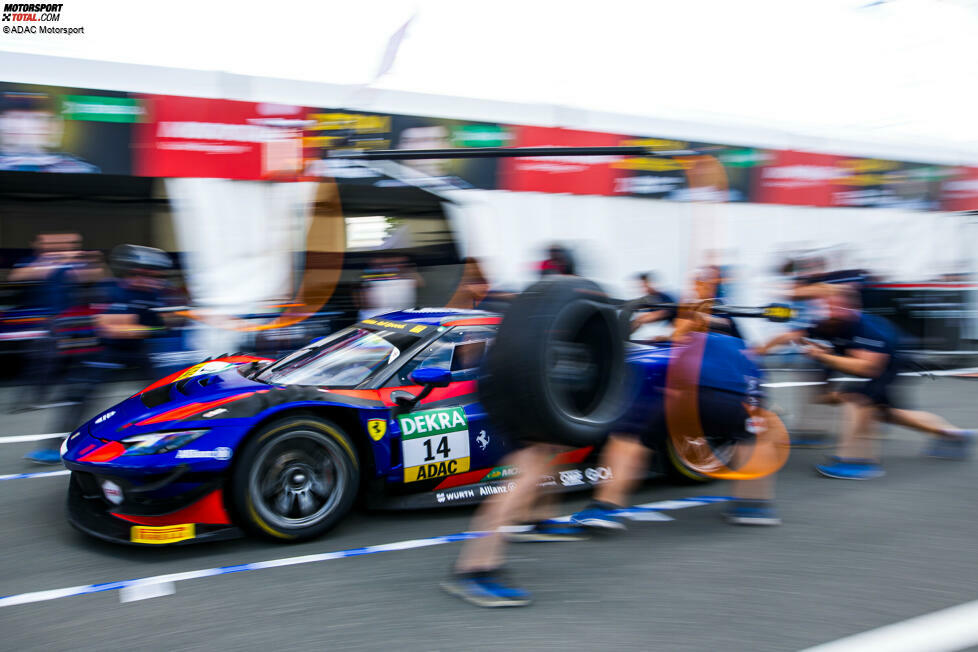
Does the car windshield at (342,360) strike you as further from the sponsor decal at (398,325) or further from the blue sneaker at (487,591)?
the blue sneaker at (487,591)

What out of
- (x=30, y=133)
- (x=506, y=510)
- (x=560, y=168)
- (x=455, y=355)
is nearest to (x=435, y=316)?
(x=455, y=355)

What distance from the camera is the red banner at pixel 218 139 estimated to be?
8445 mm

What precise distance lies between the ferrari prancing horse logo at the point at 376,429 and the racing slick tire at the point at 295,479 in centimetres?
12

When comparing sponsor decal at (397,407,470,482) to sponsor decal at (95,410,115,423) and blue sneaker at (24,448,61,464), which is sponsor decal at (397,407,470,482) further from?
blue sneaker at (24,448,61,464)

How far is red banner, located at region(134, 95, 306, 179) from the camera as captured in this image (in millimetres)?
8445

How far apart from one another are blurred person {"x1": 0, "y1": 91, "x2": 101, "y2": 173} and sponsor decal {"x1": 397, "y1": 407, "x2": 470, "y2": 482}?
6.02 meters

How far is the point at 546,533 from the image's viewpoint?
4027 mm

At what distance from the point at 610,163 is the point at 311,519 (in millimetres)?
8259

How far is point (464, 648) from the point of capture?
111 inches

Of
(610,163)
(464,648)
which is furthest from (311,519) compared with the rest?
(610,163)

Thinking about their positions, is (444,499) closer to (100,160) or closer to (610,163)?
(100,160)

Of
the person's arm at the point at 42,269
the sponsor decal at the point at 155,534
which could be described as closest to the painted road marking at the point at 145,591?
the sponsor decal at the point at 155,534

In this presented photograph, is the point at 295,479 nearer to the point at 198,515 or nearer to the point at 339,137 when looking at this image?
the point at 198,515

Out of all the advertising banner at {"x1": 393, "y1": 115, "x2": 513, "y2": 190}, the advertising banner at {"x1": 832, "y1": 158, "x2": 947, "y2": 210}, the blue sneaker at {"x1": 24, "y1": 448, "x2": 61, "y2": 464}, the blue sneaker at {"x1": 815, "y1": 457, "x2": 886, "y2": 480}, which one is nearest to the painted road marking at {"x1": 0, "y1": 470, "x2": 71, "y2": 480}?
the blue sneaker at {"x1": 24, "y1": 448, "x2": 61, "y2": 464}
